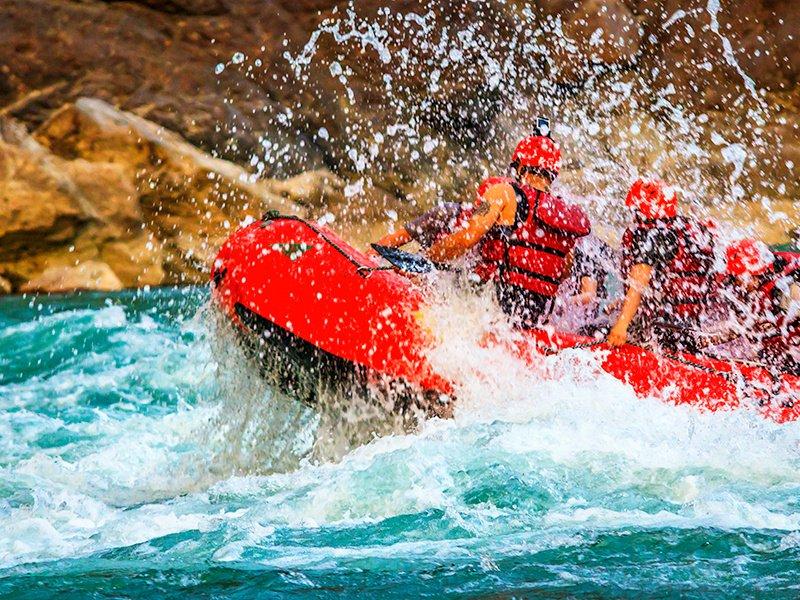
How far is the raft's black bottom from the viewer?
4.29 meters

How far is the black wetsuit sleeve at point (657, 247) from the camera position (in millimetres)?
4379

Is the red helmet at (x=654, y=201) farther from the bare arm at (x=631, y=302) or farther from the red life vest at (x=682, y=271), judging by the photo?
the bare arm at (x=631, y=302)

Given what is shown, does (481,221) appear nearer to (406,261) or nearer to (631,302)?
(406,261)

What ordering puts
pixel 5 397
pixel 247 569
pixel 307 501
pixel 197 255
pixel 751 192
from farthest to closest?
pixel 751 192 < pixel 197 255 < pixel 5 397 < pixel 307 501 < pixel 247 569

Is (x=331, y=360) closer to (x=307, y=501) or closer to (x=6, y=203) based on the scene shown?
(x=307, y=501)

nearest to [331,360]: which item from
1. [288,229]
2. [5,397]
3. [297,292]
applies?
[297,292]

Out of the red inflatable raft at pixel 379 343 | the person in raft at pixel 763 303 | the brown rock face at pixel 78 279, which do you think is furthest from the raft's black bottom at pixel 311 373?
the brown rock face at pixel 78 279

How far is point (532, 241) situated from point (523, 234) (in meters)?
0.06

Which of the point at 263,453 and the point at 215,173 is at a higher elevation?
the point at 215,173

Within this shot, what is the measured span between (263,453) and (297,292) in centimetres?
89

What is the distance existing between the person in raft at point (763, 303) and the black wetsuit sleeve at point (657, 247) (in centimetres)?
25

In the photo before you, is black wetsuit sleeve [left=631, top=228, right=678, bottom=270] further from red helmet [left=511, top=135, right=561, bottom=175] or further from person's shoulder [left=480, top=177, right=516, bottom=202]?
person's shoulder [left=480, top=177, right=516, bottom=202]

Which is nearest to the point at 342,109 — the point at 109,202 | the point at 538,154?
the point at 109,202

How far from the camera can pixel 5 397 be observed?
570 cm
